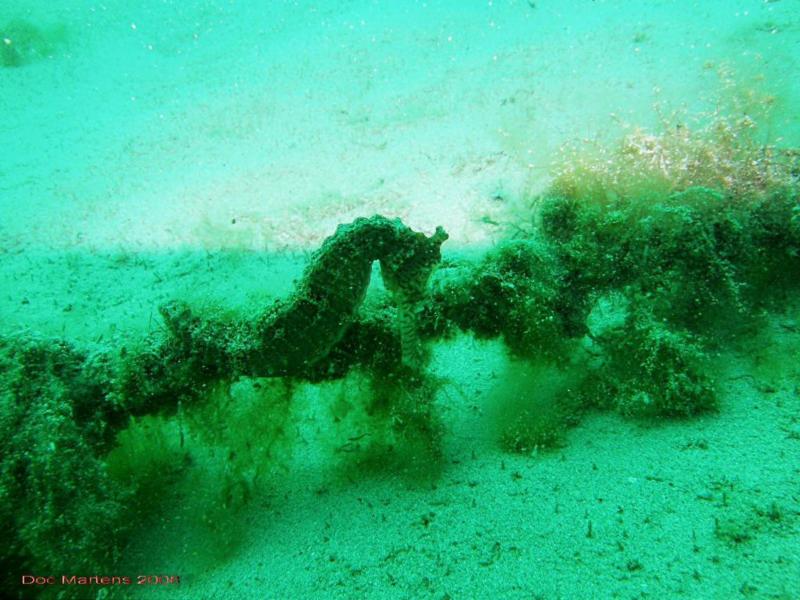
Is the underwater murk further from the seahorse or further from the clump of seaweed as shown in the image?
the clump of seaweed

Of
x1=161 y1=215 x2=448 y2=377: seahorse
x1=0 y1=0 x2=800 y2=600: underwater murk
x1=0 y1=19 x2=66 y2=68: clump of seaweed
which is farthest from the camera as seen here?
x1=0 y1=19 x2=66 y2=68: clump of seaweed

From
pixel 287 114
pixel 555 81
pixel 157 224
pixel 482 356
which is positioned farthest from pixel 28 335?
pixel 555 81

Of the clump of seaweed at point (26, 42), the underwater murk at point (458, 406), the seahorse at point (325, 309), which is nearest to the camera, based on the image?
the underwater murk at point (458, 406)

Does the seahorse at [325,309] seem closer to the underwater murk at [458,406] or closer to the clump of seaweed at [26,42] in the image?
the underwater murk at [458,406]

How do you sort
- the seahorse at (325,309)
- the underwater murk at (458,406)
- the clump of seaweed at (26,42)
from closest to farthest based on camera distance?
1. the underwater murk at (458,406)
2. the seahorse at (325,309)
3. the clump of seaweed at (26,42)

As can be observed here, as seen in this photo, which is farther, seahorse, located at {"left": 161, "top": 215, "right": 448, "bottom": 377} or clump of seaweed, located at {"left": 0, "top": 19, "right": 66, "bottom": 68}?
clump of seaweed, located at {"left": 0, "top": 19, "right": 66, "bottom": 68}

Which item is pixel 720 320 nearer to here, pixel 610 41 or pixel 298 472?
pixel 298 472

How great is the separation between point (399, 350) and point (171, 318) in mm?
1664

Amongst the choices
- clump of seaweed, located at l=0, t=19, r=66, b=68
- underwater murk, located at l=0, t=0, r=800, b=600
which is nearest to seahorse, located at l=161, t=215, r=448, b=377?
underwater murk, located at l=0, t=0, r=800, b=600

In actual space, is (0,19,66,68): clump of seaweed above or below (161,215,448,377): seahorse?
above

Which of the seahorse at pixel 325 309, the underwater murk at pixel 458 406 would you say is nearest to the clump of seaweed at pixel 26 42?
the underwater murk at pixel 458 406

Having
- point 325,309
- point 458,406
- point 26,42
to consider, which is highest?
point 26,42

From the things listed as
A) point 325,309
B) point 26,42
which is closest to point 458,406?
point 325,309

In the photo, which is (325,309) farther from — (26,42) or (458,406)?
(26,42)
